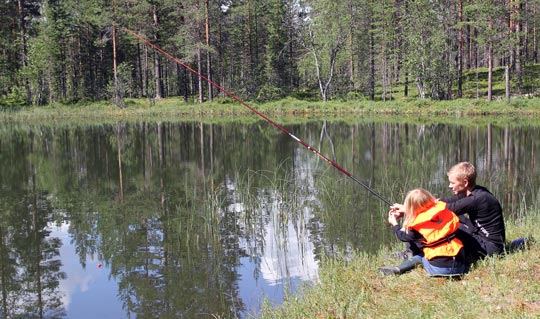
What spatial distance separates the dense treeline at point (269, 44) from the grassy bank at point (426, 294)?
29.3 meters

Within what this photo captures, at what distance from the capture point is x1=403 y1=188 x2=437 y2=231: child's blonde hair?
469 cm

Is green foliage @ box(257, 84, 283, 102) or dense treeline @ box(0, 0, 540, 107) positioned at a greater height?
dense treeline @ box(0, 0, 540, 107)

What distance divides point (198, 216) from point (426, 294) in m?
5.41

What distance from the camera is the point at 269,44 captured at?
4800 cm

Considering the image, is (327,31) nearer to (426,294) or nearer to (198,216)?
(198,216)

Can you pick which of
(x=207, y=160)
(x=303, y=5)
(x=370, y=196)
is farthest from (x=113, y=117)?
(x=370, y=196)

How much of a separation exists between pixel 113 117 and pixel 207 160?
23991 mm

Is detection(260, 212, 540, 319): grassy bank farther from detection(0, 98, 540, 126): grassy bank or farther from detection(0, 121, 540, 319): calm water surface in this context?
detection(0, 98, 540, 126): grassy bank

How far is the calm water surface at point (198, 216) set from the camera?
6.15m

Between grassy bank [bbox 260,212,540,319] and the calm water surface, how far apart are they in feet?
2.60

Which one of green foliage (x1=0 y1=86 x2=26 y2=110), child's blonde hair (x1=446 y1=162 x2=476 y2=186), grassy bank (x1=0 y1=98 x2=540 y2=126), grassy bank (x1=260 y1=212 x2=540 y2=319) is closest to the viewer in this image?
grassy bank (x1=260 y1=212 x2=540 y2=319)

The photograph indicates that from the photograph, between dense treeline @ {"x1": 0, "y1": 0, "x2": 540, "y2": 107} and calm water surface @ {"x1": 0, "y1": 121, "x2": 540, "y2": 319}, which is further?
dense treeline @ {"x1": 0, "y1": 0, "x2": 540, "y2": 107}

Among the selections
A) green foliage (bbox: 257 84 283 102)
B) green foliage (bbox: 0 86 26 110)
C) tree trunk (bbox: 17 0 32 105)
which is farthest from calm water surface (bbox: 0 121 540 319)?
A: tree trunk (bbox: 17 0 32 105)

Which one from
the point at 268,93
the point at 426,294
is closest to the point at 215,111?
the point at 268,93
